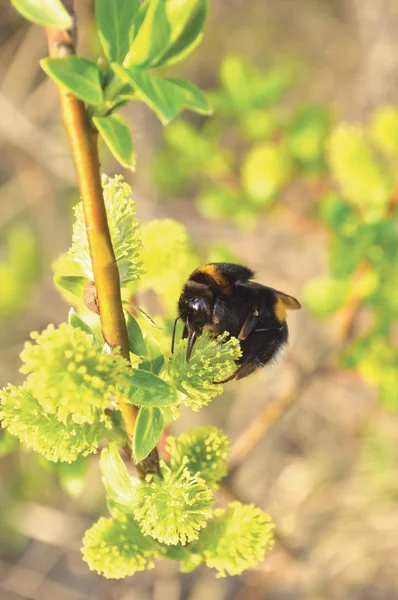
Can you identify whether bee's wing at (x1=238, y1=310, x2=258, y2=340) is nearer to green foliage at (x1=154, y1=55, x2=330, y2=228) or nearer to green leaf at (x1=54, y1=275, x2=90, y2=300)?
green leaf at (x1=54, y1=275, x2=90, y2=300)

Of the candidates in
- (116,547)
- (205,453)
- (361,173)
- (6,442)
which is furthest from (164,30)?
(361,173)

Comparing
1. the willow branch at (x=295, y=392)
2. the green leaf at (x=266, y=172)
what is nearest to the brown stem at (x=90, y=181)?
the willow branch at (x=295, y=392)

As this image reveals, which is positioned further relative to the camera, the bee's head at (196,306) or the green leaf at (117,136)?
the bee's head at (196,306)

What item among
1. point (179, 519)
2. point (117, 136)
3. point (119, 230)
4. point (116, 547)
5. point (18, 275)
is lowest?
point (18, 275)

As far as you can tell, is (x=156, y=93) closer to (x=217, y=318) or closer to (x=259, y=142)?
(x=217, y=318)

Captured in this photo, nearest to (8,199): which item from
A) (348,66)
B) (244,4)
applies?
(244,4)

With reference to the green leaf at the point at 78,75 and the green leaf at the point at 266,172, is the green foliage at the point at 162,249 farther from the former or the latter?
the green leaf at the point at 266,172

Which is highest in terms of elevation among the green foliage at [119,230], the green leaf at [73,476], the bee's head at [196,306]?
the green foliage at [119,230]
